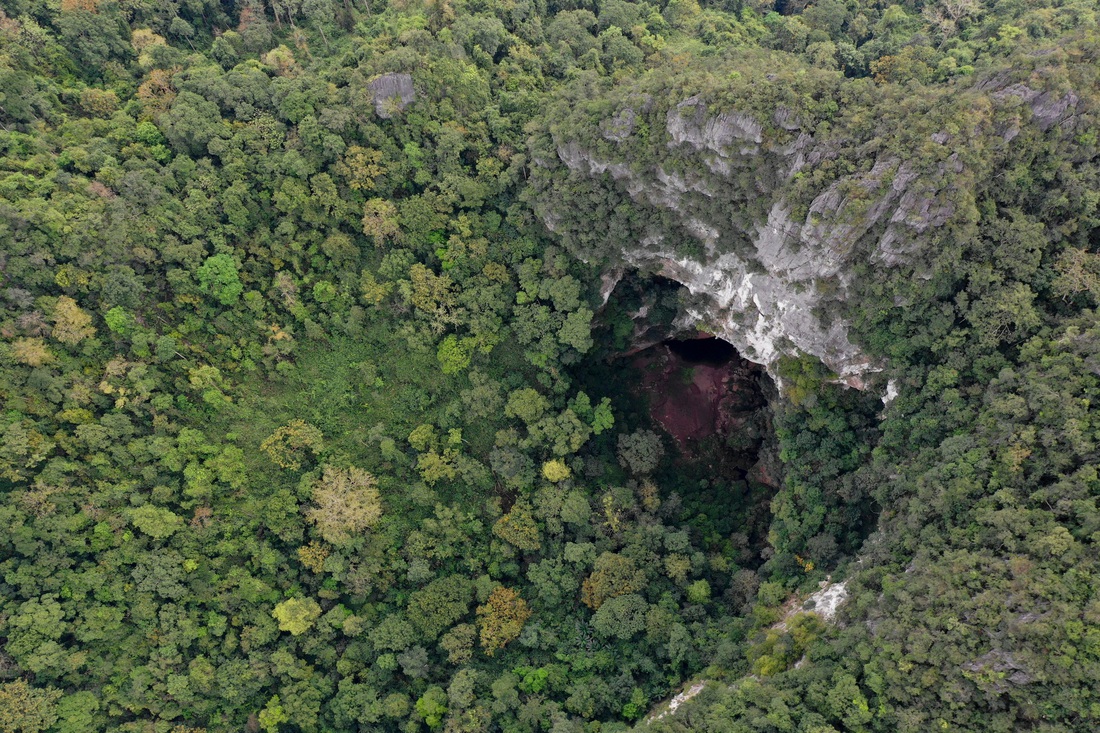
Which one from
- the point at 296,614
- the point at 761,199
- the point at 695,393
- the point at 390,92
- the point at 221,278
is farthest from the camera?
the point at 695,393

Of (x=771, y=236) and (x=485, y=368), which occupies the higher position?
(x=771, y=236)

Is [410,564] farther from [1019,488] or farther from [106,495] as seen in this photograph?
[1019,488]

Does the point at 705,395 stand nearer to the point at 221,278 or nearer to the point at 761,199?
the point at 761,199

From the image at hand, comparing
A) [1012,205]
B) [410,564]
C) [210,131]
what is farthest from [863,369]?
[210,131]

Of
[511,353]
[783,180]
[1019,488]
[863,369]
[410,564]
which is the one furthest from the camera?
[511,353]

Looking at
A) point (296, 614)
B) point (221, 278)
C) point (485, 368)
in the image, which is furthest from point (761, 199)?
point (296, 614)
